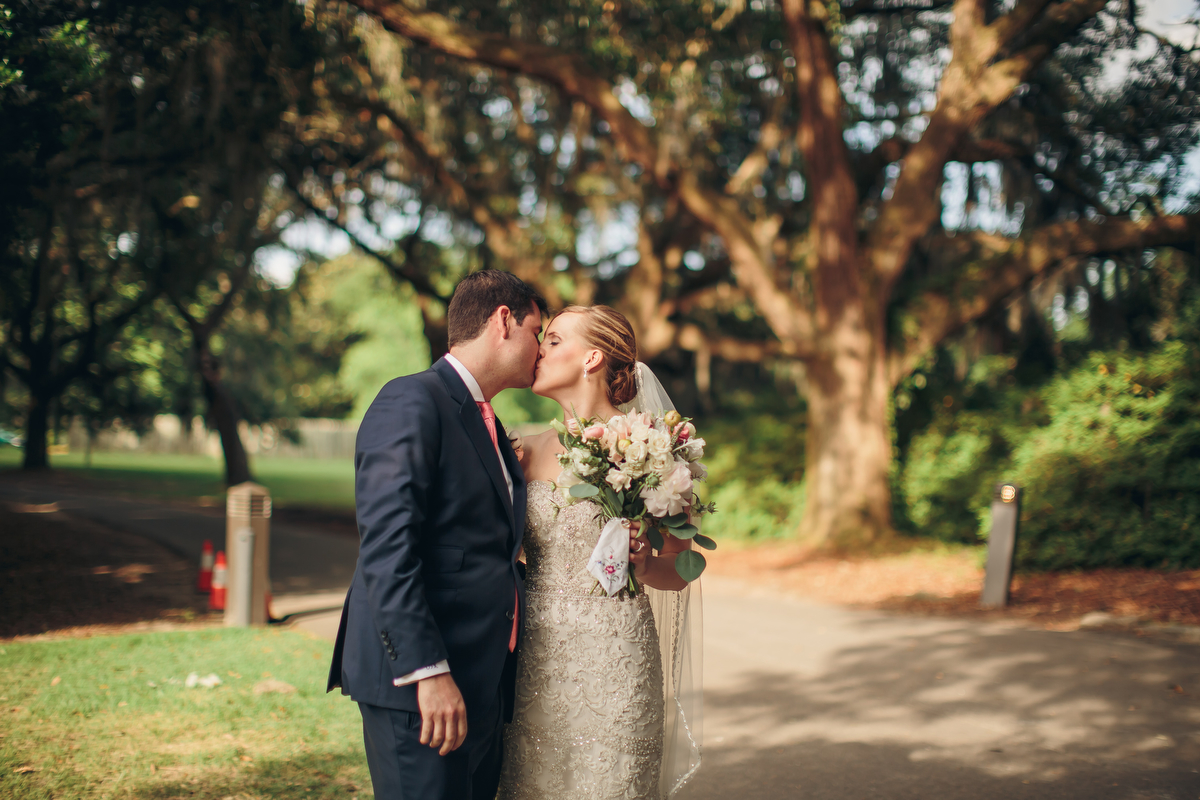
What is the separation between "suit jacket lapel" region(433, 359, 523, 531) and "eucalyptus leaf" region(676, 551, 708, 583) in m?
0.61

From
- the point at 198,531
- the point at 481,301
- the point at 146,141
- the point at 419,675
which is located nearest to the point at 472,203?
the point at 146,141

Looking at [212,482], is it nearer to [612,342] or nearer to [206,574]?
[206,574]

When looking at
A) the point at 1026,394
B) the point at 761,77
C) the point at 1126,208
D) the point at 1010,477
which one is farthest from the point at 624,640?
the point at 761,77

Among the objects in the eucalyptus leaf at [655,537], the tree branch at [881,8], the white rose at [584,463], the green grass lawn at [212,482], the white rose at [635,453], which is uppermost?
the tree branch at [881,8]

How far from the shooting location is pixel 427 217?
1769cm

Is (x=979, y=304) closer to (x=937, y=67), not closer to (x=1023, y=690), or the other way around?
(x=937, y=67)

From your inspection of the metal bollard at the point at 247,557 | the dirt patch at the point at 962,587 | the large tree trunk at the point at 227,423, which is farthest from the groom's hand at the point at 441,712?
the large tree trunk at the point at 227,423

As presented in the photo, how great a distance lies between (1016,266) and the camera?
11742mm

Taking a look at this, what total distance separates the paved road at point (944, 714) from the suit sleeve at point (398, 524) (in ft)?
8.78

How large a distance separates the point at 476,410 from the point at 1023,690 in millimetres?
5119

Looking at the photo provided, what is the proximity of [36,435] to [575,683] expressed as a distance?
89.7 ft

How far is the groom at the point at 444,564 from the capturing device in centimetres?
227

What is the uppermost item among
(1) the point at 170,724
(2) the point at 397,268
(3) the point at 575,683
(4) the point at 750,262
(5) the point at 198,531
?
(2) the point at 397,268

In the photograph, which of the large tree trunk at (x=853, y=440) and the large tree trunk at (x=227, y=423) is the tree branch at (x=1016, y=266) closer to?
the large tree trunk at (x=853, y=440)
